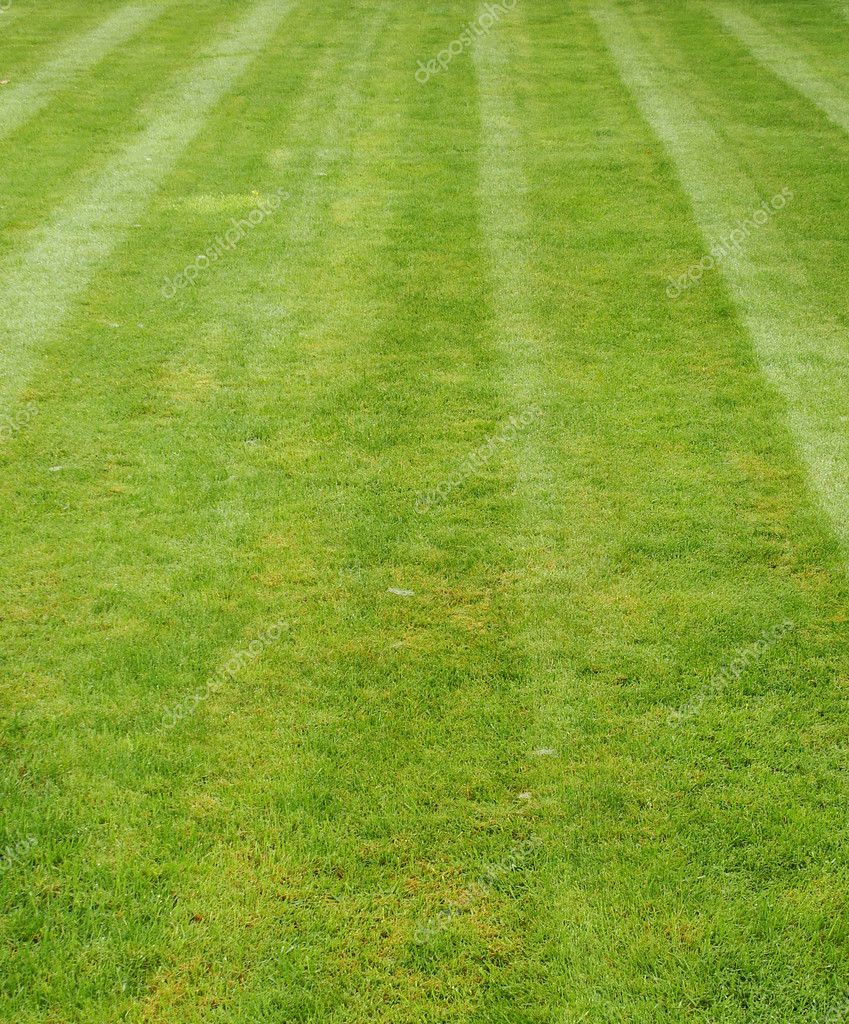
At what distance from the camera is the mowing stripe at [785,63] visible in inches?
571

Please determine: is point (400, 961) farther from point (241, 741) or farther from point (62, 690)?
point (62, 690)

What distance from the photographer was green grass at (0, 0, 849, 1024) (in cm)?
401

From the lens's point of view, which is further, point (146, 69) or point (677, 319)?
point (146, 69)

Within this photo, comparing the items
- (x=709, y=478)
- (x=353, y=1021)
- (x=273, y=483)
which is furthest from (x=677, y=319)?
(x=353, y=1021)

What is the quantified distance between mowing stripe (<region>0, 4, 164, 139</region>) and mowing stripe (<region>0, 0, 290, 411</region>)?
178 cm

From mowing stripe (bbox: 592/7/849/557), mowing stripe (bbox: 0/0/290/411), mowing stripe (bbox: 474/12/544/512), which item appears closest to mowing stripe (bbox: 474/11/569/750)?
mowing stripe (bbox: 474/12/544/512)

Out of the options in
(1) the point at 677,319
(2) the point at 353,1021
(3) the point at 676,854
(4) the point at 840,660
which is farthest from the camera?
(1) the point at 677,319

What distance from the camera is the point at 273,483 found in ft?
22.4

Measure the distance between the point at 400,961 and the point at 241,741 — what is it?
4.64 ft

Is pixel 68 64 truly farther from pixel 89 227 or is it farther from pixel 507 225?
pixel 507 225

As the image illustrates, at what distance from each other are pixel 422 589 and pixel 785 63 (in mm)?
14561

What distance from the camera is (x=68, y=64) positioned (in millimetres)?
15914

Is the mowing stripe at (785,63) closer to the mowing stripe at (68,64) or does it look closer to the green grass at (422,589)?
the green grass at (422,589)

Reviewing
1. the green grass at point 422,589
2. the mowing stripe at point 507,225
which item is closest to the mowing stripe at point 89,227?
the green grass at point 422,589
